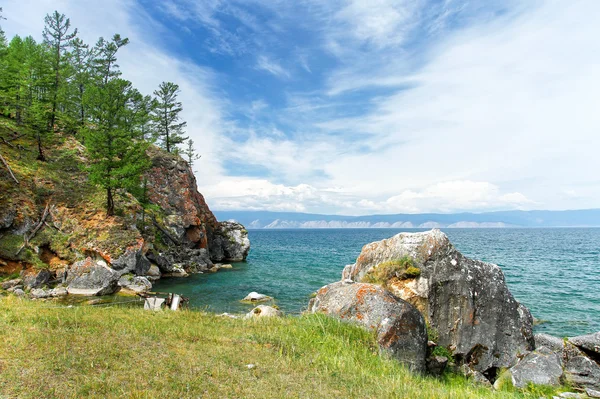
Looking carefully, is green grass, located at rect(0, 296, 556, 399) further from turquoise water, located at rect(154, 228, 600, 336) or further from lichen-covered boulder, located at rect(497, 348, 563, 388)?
turquoise water, located at rect(154, 228, 600, 336)

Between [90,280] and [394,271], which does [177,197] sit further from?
[394,271]

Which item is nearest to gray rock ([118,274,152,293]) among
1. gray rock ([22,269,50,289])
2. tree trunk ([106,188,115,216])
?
gray rock ([22,269,50,289])

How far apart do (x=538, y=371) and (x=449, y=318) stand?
3.68m

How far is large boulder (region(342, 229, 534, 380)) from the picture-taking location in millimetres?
14695

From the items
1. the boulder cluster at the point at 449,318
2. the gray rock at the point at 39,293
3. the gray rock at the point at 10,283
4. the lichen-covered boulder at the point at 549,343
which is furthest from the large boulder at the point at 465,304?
the gray rock at the point at 10,283

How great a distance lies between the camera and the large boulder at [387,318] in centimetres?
1092

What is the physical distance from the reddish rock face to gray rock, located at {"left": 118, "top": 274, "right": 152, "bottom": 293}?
54.9 feet

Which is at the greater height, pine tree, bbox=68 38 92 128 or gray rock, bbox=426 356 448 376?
pine tree, bbox=68 38 92 128

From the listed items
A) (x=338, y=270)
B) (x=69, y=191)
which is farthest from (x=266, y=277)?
(x=69, y=191)

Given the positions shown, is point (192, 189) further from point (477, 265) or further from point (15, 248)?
point (477, 265)

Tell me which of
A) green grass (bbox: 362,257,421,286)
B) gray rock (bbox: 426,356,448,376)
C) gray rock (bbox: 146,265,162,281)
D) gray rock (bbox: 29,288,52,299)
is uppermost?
green grass (bbox: 362,257,421,286)

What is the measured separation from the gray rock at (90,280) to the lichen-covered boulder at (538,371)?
24989 millimetres

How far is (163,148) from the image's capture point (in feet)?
187

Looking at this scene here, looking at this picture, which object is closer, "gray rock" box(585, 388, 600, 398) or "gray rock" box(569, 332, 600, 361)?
"gray rock" box(585, 388, 600, 398)
